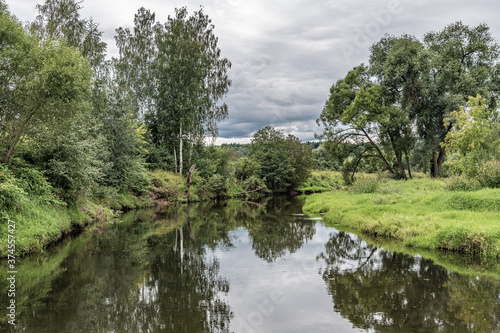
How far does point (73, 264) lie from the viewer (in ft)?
35.3

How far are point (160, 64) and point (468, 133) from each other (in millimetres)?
28985

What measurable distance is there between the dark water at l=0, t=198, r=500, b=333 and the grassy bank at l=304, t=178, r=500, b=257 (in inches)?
42.1

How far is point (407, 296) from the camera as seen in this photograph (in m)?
7.55

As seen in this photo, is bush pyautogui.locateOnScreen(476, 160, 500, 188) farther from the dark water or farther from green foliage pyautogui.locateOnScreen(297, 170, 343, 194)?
green foliage pyautogui.locateOnScreen(297, 170, 343, 194)

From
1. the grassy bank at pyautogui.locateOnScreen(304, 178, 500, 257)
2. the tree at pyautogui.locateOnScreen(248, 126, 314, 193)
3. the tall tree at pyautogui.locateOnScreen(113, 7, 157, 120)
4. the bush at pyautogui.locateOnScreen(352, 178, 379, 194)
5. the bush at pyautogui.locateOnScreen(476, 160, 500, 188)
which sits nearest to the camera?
the grassy bank at pyautogui.locateOnScreen(304, 178, 500, 257)

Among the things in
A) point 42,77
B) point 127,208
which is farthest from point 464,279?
point 127,208

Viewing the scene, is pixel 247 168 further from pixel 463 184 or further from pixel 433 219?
pixel 433 219

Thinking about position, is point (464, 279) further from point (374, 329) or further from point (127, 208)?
point (127, 208)

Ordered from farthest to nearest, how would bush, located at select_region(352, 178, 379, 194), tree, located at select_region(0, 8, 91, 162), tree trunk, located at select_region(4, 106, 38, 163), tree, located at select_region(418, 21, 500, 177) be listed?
tree, located at select_region(418, 21, 500, 177), bush, located at select_region(352, 178, 379, 194), tree trunk, located at select_region(4, 106, 38, 163), tree, located at select_region(0, 8, 91, 162)

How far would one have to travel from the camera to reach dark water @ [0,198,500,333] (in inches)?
251

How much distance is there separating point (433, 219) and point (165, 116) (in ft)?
94.6

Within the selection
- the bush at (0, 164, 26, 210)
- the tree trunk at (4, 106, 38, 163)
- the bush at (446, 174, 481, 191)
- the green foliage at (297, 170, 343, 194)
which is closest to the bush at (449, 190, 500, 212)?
the bush at (446, 174, 481, 191)

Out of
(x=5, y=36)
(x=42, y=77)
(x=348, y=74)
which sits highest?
(x=348, y=74)

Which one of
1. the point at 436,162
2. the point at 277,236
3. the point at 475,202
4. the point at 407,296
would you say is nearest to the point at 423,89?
the point at 436,162
